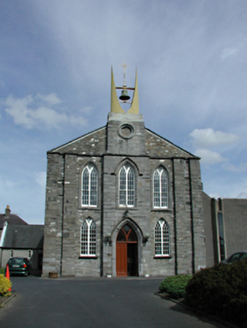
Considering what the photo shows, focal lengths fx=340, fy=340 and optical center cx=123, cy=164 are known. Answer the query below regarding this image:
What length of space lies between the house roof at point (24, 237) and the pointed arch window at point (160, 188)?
1957 centimetres

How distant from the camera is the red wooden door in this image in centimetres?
2388

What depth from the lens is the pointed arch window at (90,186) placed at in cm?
2473

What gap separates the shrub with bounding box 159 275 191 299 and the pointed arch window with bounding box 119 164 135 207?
35.2 feet

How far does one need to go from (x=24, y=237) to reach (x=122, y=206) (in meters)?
21.0

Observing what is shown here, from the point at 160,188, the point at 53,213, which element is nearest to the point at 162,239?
the point at 160,188

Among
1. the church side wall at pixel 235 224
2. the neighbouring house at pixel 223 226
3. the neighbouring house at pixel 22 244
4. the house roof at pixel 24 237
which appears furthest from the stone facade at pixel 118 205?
the house roof at pixel 24 237

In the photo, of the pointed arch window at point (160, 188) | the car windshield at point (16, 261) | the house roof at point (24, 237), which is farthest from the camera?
the house roof at point (24, 237)

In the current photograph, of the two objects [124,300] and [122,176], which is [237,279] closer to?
[124,300]

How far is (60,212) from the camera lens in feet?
78.7

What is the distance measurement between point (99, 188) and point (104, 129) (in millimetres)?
4730

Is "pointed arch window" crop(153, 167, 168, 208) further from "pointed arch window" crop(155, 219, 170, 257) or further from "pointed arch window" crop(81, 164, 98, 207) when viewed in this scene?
"pointed arch window" crop(81, 164, 98, 207)

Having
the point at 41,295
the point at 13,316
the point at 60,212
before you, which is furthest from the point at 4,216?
the point at 13,316

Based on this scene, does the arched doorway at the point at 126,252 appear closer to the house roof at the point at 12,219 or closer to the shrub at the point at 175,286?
the shrub at the point at 175,286

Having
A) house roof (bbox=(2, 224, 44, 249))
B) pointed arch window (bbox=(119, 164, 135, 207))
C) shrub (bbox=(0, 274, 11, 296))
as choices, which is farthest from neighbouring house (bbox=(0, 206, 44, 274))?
shrub (bbox=(0, 274, 11, 296))
